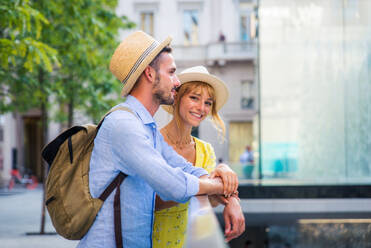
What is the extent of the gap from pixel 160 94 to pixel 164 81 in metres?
0.06

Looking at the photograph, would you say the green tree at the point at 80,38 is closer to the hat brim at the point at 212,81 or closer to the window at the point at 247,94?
the hat brim at the point at 212,81

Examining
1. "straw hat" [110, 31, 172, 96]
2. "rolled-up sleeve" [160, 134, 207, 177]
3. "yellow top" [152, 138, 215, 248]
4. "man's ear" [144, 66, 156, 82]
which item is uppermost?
"straw hat" [110, 31, 172, 96]

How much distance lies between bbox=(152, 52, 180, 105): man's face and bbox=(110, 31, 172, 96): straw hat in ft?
0.18

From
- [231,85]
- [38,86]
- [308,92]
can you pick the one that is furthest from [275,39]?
[231,85]

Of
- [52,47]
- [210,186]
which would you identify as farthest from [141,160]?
[52,47]

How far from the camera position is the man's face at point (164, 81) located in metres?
2.08

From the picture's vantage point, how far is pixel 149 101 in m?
2.08

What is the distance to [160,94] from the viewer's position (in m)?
2.09

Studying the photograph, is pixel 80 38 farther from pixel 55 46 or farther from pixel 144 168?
pixel 144 168

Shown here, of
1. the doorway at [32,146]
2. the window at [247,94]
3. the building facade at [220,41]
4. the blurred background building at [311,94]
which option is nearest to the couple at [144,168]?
the blurred background building at [311,94]

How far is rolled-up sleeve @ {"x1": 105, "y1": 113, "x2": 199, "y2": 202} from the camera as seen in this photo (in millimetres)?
1784

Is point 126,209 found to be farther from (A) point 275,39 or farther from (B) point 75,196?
(A) point 275,39

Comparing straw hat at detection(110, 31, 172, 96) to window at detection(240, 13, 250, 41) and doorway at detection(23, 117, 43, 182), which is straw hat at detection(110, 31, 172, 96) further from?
doorway at detection(23, 117, 43, 182)

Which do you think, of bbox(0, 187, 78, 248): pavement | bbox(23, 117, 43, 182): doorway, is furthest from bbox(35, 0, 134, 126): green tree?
bbox(23, 117, 43, 182): doorway
